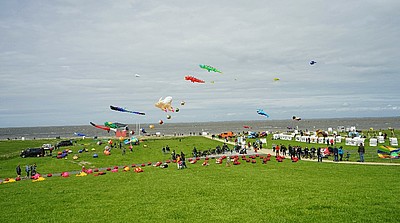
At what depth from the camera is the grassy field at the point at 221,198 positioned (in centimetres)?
1284

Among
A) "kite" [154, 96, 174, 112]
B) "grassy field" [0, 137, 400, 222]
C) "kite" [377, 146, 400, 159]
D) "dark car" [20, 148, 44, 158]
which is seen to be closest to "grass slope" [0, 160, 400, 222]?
"grassy field" [0, 137, 400, 222]

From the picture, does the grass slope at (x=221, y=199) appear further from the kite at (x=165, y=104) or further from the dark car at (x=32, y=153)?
the dark car at (x=32, y=153)

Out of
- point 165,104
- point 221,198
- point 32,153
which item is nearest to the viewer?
point 221,198

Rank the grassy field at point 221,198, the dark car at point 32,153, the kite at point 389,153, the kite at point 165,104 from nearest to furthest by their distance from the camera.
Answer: the grassy field at point 221,198 < the kite at point 389,153 < the kite at point 165,104 < the dark car at point 32,153

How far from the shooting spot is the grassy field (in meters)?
12.8

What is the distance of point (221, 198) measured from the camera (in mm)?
16109

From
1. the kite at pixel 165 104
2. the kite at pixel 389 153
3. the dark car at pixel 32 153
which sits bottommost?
the dark car at pixel 32 153

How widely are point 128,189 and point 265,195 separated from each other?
8720 millimetres

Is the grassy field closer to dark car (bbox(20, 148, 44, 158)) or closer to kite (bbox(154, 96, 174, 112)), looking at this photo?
kite (bbox(154, 96, 174, 112))

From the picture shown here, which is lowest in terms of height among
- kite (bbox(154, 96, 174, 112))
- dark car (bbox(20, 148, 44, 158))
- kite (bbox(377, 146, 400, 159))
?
dark car (bbox(20, 148, 44, 158))

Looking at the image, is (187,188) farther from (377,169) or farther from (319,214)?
(377,169)

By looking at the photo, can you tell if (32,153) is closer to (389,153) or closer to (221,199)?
(221,199)

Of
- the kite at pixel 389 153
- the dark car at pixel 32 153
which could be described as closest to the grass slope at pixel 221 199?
the kite at pixel 389 153

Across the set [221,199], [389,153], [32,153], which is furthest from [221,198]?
[32,153]
